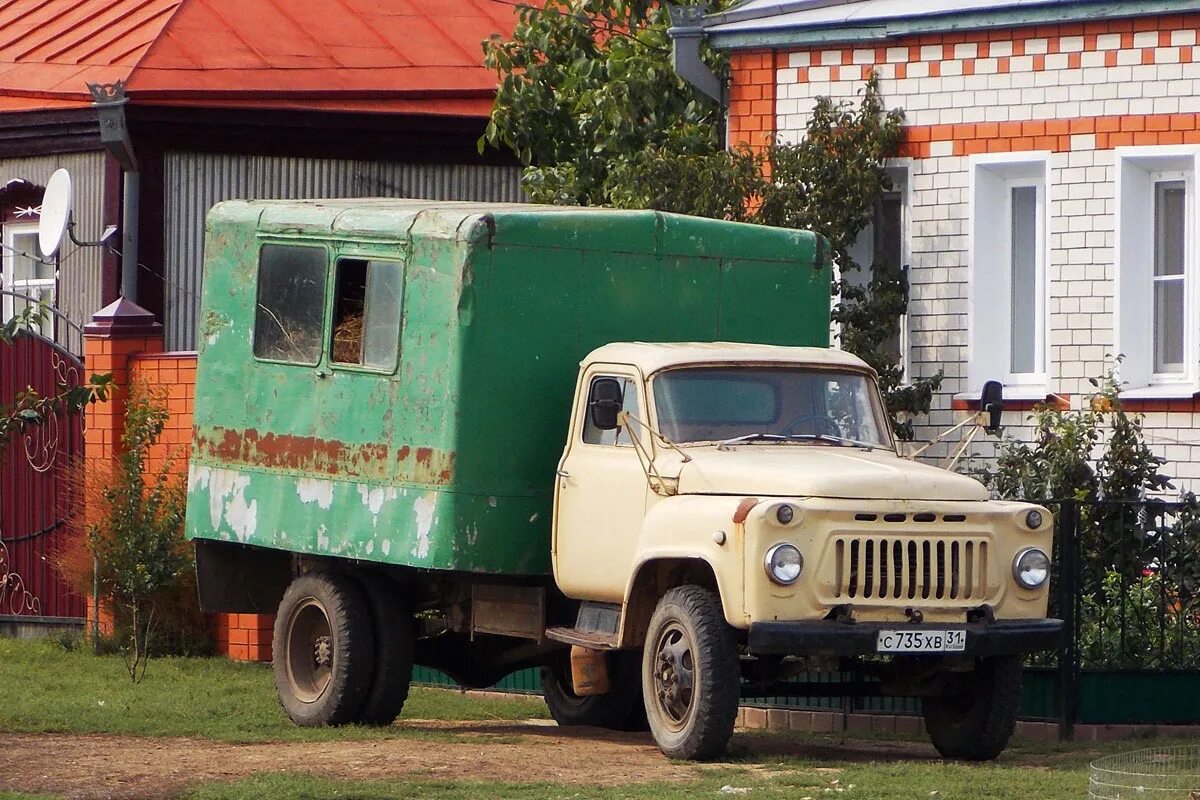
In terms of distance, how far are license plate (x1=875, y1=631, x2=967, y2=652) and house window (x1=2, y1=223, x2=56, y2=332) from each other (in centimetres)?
1311

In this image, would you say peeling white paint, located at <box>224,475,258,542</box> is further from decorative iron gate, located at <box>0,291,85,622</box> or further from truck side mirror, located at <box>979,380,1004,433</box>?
decorative iron gate, located at <box>0,291,85,622</box>

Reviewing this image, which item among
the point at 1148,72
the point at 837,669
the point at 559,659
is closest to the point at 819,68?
the point at 1148,72

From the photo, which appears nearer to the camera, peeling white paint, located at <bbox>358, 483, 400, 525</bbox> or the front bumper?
the front bumper

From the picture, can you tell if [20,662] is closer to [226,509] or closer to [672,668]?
[226,509]

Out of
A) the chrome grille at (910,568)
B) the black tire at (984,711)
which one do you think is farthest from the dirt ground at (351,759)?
the chrome grille at (910,568)

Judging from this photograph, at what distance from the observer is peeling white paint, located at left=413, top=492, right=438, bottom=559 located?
11.9 metres

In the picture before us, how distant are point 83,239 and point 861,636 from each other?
12.1 m

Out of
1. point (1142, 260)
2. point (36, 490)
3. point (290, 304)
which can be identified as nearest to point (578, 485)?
point (290, 304)

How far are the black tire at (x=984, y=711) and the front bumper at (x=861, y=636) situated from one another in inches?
→ 14.6

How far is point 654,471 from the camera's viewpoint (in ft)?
36.8

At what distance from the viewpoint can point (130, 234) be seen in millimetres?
20281

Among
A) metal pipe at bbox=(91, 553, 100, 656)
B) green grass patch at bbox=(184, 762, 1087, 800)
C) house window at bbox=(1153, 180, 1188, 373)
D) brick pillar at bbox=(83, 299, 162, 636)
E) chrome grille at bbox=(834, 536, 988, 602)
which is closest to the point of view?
green grass patch at bbox=(184, 762, 1087, 800)

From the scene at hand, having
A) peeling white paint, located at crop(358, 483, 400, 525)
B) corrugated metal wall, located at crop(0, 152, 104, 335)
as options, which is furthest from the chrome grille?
corrugated metal wall, located at crop(0, 152, 104, 335)

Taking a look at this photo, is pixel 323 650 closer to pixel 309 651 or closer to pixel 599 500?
pixel 309 651
